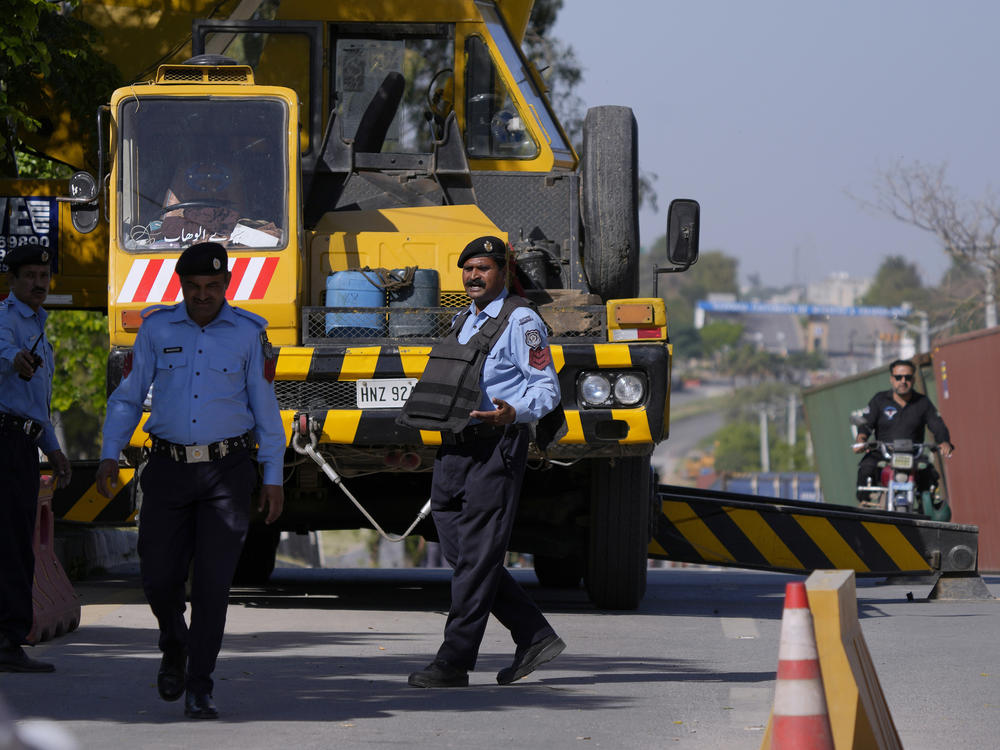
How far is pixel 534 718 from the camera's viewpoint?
628 cm

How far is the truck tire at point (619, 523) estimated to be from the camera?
973cm

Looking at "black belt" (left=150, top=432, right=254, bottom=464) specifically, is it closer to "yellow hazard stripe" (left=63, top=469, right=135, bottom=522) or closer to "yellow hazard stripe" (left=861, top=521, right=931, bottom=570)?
"yellow hazard stripe" (left=63, top=469, right=135, bottom=522)

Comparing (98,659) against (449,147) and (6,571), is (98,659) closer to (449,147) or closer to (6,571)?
(6,571)

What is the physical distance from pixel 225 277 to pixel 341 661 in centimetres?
220

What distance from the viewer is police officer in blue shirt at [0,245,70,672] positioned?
24.0 feet

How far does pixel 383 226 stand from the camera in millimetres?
9875

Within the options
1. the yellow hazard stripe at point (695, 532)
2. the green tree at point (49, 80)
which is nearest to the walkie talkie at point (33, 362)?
the green tree at point (49, 80)

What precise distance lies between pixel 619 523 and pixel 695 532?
1.75 metres

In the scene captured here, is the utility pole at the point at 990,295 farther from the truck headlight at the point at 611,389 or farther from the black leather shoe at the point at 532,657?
the black leather shoe at the point at 532,657

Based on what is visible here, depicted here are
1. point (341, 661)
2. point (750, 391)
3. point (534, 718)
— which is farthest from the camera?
point (750, 391)

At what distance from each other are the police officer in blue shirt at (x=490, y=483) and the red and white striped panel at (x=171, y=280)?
2.26 m

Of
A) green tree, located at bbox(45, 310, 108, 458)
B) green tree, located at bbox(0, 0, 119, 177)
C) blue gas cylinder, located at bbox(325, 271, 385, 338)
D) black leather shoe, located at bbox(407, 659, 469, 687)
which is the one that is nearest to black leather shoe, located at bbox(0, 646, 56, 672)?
black leather shoe, located at bbox(407, 659, 469, 687)

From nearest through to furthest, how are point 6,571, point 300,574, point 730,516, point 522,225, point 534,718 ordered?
point 534,718 < point 6,571 < point 522,225 < point 730,516 < point 300,574

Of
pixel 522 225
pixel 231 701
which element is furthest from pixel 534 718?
pixel 522 225
